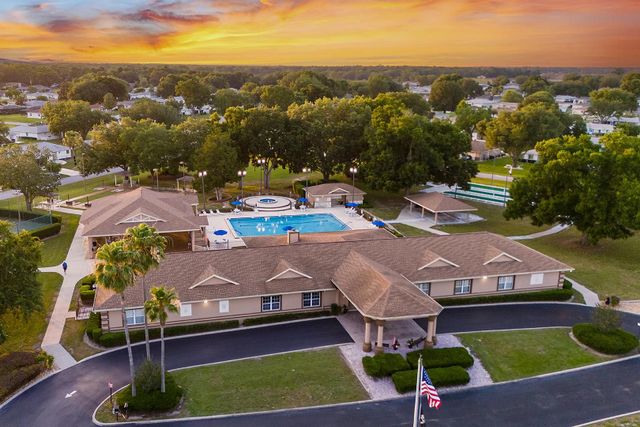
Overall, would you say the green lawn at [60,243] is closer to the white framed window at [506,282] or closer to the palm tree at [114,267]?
the palm tree at [114,267]

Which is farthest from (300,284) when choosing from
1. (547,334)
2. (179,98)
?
(179,98)

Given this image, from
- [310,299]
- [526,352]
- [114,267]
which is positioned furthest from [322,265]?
[114,267]

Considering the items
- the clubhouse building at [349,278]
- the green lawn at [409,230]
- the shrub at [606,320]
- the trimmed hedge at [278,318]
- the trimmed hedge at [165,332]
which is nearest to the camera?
the trimmed hedge at [165,332]

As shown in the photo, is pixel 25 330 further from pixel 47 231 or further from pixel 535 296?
pixel 535 296

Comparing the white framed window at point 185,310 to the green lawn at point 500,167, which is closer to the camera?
the white framed window at point 185,310

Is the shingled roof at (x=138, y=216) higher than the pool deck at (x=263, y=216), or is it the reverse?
the shingled roof at (x=138, y=216)

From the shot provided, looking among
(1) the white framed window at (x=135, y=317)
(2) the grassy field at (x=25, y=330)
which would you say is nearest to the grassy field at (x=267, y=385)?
(1) the white framed window at (x=135, y=317)

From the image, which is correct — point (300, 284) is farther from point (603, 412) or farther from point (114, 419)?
point (603, 412)

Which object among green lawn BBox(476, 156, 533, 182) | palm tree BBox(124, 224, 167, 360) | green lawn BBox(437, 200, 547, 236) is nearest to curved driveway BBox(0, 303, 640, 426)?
palm tree BBox(124, 224, 167, 360)
